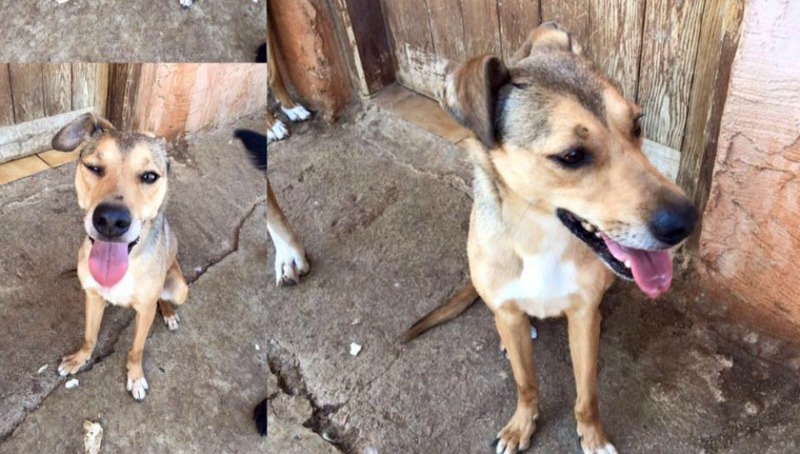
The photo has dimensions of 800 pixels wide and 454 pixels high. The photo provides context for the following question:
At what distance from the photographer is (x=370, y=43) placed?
478cm

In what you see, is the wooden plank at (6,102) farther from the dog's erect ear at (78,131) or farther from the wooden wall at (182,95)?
the wooden wall at (182,95)

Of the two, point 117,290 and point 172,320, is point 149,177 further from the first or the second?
point 172,320

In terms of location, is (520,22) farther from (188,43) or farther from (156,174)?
(156,174)

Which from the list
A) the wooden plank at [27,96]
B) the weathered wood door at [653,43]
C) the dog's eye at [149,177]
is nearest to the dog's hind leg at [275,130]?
the weathered wood door at [653,43]

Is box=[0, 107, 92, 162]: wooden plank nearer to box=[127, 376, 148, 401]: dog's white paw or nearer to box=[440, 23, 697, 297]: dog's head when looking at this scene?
box=[127, 376, 148, 401]: dog's white paw

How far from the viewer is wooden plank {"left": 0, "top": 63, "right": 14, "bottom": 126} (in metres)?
2.61

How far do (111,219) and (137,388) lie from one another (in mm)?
630

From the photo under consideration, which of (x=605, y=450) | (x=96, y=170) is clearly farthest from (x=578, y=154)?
(x=96, y=170)

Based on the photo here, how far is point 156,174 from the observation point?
2.87 meters

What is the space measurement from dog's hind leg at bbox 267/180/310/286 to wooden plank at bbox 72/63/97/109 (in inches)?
49.5

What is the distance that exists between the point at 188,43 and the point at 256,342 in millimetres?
1267

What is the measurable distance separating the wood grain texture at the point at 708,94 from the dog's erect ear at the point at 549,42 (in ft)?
1.89

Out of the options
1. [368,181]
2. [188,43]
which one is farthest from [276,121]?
[188,43]

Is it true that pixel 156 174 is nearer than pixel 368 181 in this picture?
Yes
